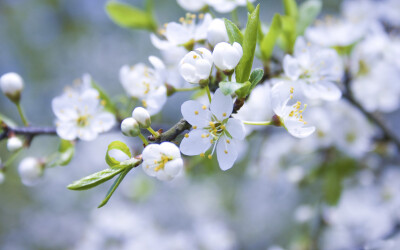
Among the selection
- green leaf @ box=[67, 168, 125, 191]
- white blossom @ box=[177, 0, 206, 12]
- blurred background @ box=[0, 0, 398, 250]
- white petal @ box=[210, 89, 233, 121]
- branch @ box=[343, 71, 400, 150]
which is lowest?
blurred background @ box=[0, 0, 398, 250]

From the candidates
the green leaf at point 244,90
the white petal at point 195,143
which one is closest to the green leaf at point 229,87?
the green leaf at point 244,90

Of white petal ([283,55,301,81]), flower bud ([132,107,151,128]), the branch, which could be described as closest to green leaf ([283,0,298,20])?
white petal ([283,55,301,81])

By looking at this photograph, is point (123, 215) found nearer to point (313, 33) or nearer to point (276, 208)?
point (313, 33)

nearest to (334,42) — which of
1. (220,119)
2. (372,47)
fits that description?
(372,47)

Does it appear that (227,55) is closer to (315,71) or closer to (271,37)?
(271,37)

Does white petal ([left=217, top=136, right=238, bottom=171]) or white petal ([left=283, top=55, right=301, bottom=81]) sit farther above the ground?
white petal ([left=283, top=55, right=301, bottom=81])

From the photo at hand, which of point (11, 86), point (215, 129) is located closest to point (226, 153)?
point (215, 129)

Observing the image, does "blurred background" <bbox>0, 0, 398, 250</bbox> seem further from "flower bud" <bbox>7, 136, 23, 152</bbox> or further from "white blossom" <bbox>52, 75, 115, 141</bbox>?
"flower bud" <bbox>7, 136, 23, 152</bbox>
